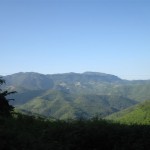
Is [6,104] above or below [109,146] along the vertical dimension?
above

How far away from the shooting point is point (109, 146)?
13070 millimetres

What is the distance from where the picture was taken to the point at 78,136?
43.6 feet

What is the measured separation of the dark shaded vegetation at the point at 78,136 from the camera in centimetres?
1181

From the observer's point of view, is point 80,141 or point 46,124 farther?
point 46,124

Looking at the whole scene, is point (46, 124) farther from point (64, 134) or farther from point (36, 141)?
point (36, 141)

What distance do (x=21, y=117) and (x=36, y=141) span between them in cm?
498

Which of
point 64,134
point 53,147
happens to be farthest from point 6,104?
point 53,147

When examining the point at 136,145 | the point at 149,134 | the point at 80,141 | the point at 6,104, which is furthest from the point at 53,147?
the point at 6,104

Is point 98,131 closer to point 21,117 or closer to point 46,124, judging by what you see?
point 46,124

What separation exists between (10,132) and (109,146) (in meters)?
3.96

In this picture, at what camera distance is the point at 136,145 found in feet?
41.2

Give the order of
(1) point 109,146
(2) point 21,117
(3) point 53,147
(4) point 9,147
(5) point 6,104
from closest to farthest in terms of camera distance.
Result: (4) point 9,147 → (3) point 53,147 → (1) point 109,146 → (2) point 21,117 → (5) point 6,104

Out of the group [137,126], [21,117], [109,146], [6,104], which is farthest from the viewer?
[6,104]

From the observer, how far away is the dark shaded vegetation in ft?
38.8
